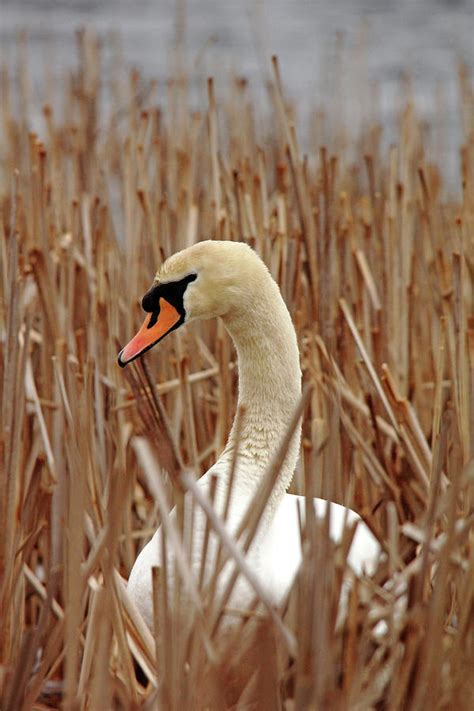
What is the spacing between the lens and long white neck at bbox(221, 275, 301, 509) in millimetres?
2203

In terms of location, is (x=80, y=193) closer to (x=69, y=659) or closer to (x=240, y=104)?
(x=240, y=104)

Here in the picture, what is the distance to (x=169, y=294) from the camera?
7.00 ft

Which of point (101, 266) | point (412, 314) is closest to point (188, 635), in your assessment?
point (101, 266)

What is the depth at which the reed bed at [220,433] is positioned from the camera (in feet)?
4.74

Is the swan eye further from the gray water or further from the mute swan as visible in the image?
the gray water

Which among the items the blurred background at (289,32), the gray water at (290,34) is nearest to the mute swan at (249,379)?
the gray water at (290,34)

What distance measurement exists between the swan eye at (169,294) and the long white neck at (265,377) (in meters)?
0.12

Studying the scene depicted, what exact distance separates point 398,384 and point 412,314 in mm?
175

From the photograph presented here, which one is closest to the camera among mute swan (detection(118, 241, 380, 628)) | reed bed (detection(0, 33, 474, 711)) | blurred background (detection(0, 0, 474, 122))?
reed bed (detection(0, 33, 474, 711))

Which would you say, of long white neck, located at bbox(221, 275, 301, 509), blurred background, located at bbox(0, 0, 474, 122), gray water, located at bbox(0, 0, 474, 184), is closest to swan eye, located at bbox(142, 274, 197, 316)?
long white neck, located at bbox(221, 275, 301, 509)

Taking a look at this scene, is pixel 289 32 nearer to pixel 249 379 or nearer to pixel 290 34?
pixel 290 34

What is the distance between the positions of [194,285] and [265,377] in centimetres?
23

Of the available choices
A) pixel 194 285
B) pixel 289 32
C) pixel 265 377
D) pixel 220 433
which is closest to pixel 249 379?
pixel 265 377

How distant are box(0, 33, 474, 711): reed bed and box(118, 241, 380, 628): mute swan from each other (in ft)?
0.27
